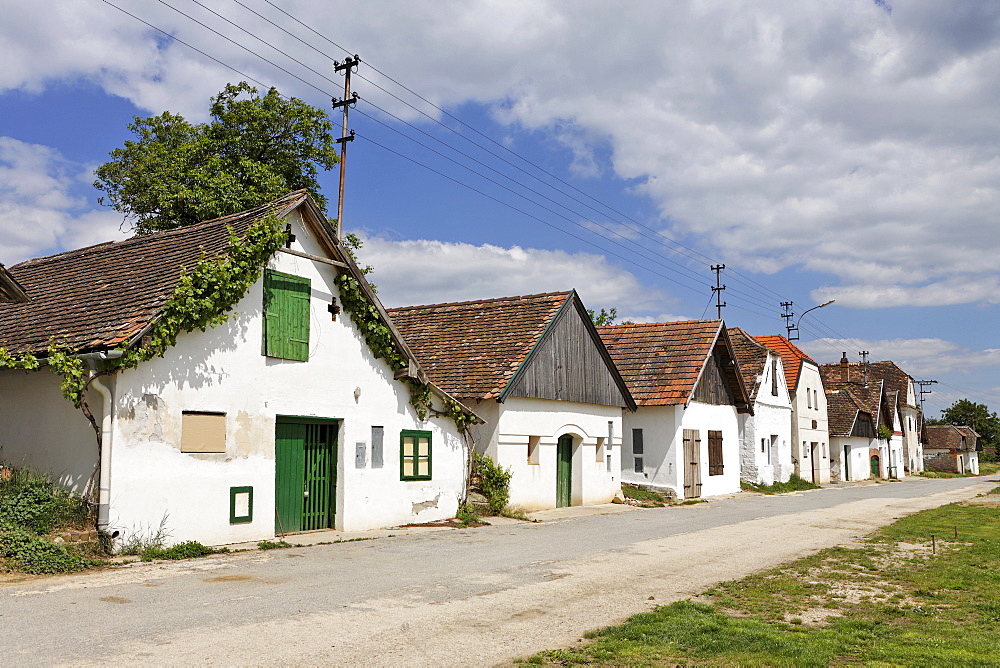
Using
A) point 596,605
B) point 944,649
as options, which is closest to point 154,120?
point 596,605

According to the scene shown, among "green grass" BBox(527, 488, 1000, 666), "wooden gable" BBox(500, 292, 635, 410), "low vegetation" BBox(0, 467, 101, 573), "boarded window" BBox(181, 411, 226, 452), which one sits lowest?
"green grass" BBox(527, 488, 1000, 666)

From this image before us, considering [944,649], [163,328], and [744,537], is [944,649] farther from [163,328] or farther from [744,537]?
[163,328]

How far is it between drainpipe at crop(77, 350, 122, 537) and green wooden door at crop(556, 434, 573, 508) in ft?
46.1

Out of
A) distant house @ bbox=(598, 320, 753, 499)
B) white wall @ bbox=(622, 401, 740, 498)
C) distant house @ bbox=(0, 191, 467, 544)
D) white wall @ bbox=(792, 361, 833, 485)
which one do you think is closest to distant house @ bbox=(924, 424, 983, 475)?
white wall @ bbox=(792, 361, 833, 485)

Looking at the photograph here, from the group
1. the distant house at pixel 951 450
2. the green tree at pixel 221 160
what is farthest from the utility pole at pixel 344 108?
the distant house at pixel 951 450

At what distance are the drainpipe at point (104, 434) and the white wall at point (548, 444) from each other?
10.4m

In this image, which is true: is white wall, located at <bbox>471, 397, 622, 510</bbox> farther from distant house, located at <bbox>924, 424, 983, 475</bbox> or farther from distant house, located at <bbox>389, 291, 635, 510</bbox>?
distant house, located at <bbox>924, 424, 983, 475</bbox>

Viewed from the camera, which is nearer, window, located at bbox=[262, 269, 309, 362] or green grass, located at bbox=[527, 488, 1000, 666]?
green grass, located at bbox=[527, 488, 1000, 666]

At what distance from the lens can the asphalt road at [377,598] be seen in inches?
A: 287

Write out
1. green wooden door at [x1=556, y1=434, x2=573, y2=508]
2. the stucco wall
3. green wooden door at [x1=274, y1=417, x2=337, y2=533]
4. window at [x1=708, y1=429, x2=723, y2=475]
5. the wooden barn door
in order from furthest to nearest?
window at [x1=708, y1=429, x2=723, y2=475] → the wooden barn door → green wooden door at [x1=556, y1=434, x2=573, y2=508] → green wooden door at [x1=274, y1=417, x2=337, y2=533] → the stucco wall

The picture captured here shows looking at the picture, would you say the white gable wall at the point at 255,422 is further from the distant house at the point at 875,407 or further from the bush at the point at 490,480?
the distant house at the point at 875,407

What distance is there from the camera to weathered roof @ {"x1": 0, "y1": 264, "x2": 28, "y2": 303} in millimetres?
12898

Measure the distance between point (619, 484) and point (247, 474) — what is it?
14.8 meters

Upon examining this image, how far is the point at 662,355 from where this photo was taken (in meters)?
31.2
